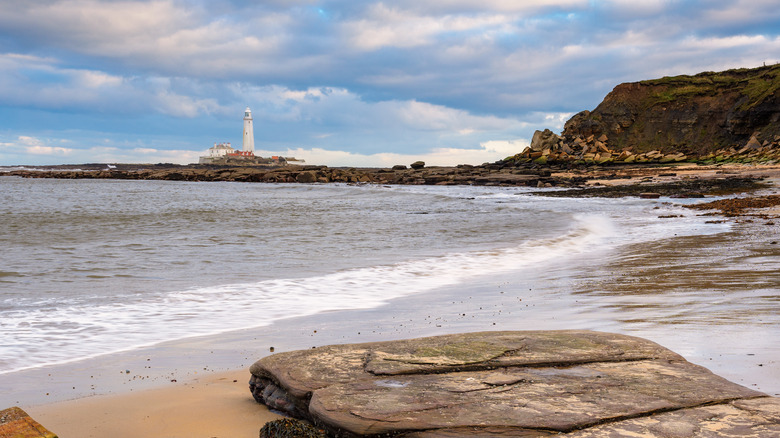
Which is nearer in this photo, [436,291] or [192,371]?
[192,371]

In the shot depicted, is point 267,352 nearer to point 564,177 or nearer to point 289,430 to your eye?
point 289,430

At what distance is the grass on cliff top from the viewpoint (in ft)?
193

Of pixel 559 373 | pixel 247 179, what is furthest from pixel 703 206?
pixel 247 179

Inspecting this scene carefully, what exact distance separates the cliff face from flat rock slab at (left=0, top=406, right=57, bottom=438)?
6456 centimetres

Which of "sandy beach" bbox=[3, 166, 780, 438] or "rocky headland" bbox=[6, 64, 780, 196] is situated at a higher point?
"rocky headland" bbox=[6, 64, 780, 196]

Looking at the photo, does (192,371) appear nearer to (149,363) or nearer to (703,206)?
(149,363)

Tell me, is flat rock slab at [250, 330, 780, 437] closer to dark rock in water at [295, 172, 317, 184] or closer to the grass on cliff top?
dark rock in water at [295, 172, 317, 184]

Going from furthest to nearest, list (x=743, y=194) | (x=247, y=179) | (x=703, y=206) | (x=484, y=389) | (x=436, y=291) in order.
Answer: (x=247, y=179) → (x=743, y=194) → (x=703, y=206) → (x=436, y=291) → (x=484, y=389)

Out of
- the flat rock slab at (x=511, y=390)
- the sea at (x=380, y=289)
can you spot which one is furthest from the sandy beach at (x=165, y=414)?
the sea at (x=380, y=289)

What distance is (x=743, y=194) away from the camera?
21.2 m

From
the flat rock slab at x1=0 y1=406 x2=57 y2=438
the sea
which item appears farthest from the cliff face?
the flat rock slab at x1=0 y1=406 x2=57 y2=438

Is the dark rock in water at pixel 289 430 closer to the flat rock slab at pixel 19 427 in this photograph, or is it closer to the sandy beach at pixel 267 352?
the sandy beach at pixel 267 352

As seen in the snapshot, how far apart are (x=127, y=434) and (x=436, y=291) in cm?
483

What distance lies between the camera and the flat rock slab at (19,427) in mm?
2273
